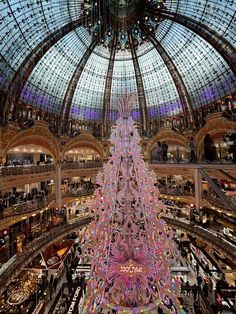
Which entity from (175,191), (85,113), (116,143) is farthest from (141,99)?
(116,143)

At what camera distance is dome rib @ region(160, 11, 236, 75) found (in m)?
20.5

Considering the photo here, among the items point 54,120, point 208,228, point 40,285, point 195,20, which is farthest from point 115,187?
point 195,20

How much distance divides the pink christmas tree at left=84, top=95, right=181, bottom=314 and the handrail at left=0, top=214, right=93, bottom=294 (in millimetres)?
8245

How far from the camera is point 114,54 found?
89.4 feet

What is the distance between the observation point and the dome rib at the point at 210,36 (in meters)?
20.5

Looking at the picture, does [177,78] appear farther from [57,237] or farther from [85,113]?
[57,237]

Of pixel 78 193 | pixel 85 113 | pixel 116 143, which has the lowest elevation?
pixel 78 193

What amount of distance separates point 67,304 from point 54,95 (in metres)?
23.0

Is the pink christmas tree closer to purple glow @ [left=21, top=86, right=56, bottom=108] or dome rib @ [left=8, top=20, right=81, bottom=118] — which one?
dome rib @ [left=8, top=20, right=81, bottom=118]

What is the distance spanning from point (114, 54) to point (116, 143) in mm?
23764

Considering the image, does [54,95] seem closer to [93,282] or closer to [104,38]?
[104,38]

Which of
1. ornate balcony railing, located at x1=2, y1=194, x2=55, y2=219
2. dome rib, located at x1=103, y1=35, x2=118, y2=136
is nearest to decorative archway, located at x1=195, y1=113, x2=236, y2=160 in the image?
dome rib, located at x1=103, y1=35, x2=118, y2=136

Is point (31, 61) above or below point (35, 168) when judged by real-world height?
above

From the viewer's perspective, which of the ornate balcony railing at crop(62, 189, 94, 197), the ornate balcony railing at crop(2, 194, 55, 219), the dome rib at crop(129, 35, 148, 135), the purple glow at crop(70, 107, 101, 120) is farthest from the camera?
the purple glow at crop(70, 107, 101, 120)
